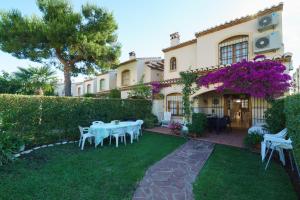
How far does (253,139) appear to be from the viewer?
6.90 meters

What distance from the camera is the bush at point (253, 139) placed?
6.82m

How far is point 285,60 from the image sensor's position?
8312mm

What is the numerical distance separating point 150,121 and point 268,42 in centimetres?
901

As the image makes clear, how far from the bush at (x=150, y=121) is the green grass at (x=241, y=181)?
7.25 m

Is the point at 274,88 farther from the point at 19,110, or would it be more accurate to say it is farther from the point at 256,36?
the point at 19,110

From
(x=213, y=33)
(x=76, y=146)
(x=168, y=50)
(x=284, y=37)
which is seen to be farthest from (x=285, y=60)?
(x=76, y=146)

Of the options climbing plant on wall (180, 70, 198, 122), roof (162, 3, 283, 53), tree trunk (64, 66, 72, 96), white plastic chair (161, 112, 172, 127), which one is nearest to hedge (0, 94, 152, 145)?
white plastic chair (161, 112, 172, 127)

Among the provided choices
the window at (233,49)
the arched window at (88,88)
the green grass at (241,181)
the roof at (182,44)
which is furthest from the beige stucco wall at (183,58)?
the arched window at (88,88)

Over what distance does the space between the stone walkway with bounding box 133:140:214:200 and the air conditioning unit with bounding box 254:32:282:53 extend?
6730 millimetres

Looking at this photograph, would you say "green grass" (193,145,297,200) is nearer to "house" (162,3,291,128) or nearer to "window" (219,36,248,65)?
"house" (162,3,291,128)

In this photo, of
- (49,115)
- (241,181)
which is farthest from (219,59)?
(49,115)

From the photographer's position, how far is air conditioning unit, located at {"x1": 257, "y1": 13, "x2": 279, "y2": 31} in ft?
30.8

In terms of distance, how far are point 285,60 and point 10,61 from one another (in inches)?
830

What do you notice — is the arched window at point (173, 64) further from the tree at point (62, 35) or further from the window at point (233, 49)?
the tree at point (62, 35)
